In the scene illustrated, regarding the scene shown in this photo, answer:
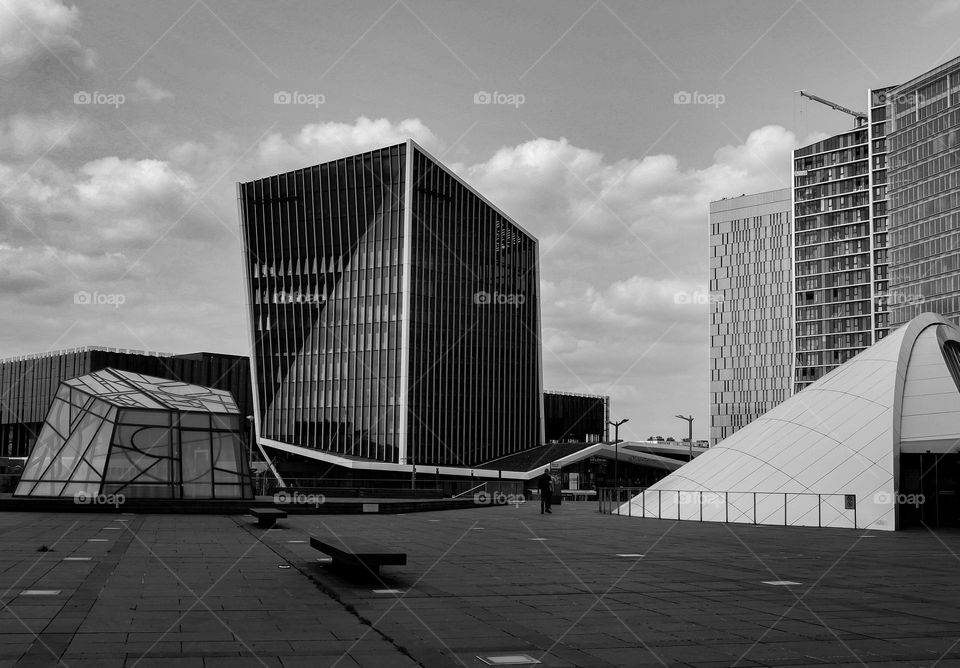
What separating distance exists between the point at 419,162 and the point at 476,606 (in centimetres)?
8401

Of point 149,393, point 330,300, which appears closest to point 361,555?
point 149,393

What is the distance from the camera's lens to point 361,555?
12.1 metres

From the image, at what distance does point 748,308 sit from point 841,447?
14479cm

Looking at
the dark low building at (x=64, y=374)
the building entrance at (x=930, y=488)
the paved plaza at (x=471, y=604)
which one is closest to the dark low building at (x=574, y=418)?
the dark low building at (x=64, y=374)

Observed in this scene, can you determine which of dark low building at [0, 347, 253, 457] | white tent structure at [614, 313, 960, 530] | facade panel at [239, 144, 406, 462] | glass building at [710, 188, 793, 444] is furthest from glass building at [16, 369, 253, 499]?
glass building at [710, 188, 793, 444]

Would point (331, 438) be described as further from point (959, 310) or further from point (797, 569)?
point (797, 569)

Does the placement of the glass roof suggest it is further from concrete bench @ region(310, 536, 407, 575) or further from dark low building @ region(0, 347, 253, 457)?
dark low building @ region(0, 347, 253, 457)

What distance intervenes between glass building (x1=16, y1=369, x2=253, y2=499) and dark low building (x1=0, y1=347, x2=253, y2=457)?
280ft

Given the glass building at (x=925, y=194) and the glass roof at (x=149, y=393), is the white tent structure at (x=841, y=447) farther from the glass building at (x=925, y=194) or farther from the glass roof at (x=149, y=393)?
the glass building at (x=925, y=194)

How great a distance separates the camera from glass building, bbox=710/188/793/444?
16538 cm

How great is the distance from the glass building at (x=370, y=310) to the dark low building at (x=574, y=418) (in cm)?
2691

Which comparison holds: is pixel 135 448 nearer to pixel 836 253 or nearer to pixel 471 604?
pixel 471 604

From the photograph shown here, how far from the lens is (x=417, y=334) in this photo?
305 ft

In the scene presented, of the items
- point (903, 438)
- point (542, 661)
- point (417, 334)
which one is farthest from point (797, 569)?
point (417, 334)
